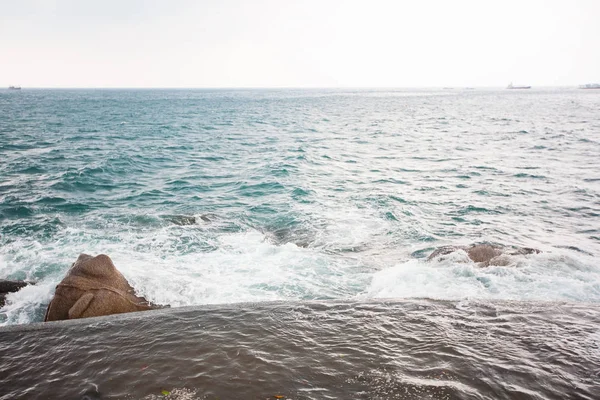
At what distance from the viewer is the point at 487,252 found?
12430 millimetres

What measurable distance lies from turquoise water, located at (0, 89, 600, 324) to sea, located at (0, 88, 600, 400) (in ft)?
0.35

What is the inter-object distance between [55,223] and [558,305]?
19.3m

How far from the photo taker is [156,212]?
18.3m

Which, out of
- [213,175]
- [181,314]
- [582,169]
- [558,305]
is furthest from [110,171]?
[582,169]

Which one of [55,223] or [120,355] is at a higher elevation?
[120,355]

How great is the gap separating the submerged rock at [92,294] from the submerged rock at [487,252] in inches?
387

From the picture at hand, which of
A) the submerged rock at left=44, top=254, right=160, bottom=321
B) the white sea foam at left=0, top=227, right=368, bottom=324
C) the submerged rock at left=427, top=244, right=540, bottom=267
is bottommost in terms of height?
the white sea foam at left=0, top=227, right=368, bottom=324

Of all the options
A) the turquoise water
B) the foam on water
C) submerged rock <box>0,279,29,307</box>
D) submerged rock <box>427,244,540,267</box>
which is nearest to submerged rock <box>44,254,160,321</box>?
the turquoise water

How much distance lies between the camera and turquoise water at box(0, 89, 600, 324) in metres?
11.1

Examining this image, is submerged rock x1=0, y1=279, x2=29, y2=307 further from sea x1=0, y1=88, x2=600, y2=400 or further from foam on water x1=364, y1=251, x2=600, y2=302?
foam on water x1=364, y1=251, x2=600, y2=302

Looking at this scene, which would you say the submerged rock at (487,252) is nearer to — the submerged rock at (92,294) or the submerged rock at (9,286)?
A: the submerged rock at (92,294)

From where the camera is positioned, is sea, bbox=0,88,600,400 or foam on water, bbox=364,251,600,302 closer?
A: sea, bbox=0,88,600,400

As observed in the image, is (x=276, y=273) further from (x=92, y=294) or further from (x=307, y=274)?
(x=92, y=294)

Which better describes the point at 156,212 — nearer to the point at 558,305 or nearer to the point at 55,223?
the point at 55,223
